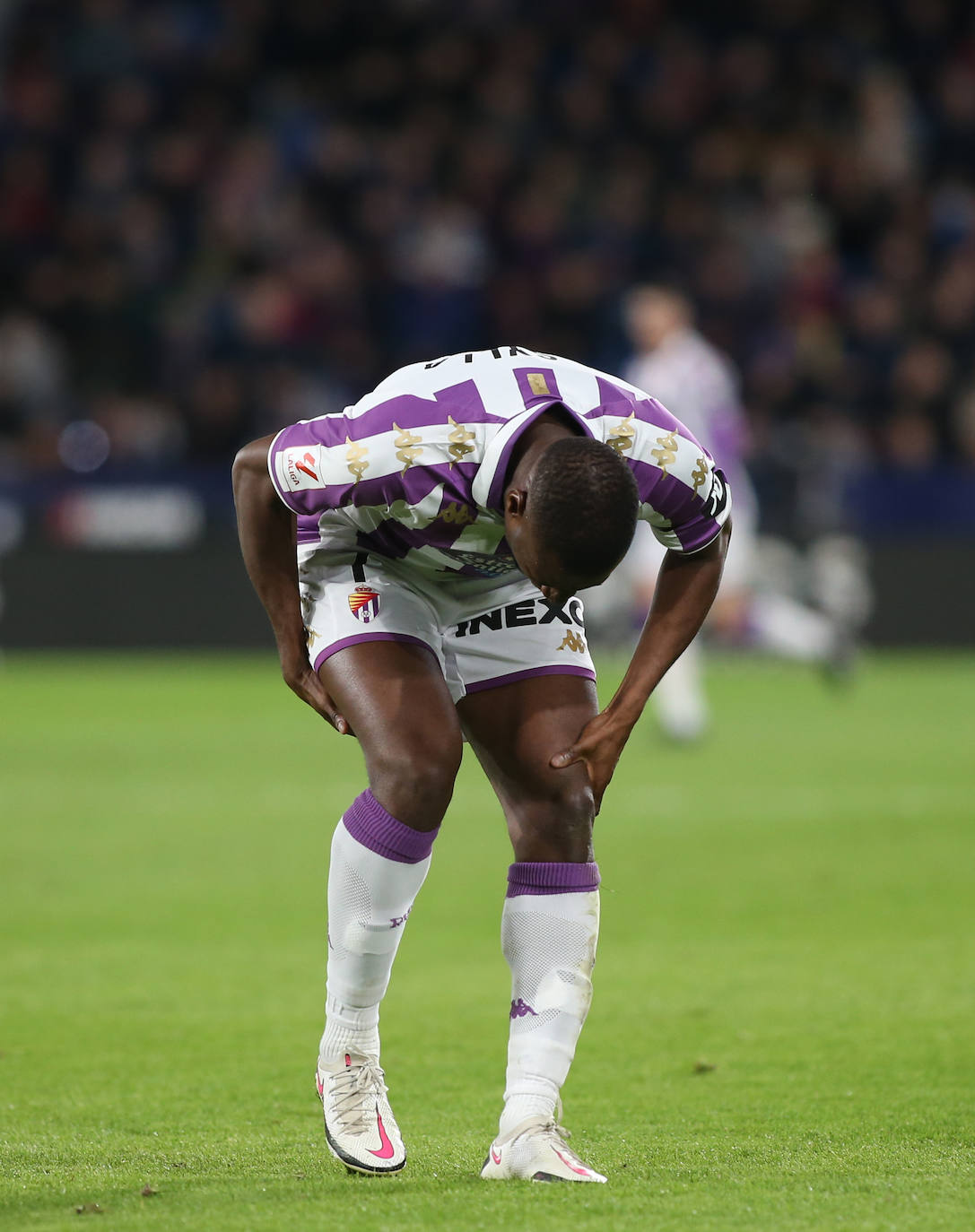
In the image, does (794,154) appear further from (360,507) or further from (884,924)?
(360,507)

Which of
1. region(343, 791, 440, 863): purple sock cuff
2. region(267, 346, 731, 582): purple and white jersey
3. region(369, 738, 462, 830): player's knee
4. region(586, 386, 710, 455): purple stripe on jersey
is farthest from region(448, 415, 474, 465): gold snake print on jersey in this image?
region(343, 791, 440, 863): purple sock cuff

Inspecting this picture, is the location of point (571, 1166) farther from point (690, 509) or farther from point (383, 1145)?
point (690, 509)

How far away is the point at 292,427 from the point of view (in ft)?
12.7

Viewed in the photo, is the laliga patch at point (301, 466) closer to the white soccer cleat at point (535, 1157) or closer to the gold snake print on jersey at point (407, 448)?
the gold snake print on jersey at point (407, 448)

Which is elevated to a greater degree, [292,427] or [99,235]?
[99,235]

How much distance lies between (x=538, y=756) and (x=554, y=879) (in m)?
0.25

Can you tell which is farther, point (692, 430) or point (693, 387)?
point (693, 387)

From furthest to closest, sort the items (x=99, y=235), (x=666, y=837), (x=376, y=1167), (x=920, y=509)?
(x=99, y=235) → (x=920, y=509) → (x=666, y=837) → (x=376, y=1167)

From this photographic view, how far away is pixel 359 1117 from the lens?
3703mm

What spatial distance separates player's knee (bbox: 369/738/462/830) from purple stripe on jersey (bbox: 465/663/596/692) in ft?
0.96

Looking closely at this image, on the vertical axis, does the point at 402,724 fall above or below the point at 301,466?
below

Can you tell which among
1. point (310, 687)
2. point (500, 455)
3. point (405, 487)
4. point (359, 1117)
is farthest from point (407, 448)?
point (359, 1117)

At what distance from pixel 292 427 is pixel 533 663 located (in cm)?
71

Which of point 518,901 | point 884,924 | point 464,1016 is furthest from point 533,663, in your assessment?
point 884,924
